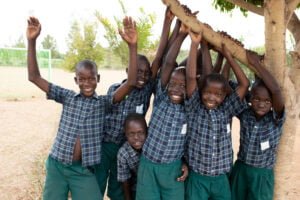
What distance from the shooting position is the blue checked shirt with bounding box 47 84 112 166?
271cm

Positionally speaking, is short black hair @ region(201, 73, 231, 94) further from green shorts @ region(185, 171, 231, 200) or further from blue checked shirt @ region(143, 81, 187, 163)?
green shorts @ region(185, 171, 231, 200)

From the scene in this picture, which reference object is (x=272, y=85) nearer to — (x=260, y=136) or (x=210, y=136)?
(x=260, y=136)

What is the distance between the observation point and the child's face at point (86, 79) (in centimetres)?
267

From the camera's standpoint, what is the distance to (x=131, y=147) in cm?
272

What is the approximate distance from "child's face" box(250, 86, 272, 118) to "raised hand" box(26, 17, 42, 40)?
1.55 metres

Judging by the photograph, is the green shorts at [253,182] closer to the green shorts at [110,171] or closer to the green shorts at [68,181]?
the green shorts at [110,171]

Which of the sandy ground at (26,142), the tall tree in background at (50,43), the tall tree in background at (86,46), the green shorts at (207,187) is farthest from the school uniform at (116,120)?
the tall tree in background at (50,43)

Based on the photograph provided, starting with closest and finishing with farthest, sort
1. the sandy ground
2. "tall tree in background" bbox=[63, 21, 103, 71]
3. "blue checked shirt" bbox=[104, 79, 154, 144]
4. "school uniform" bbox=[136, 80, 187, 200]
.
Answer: "school uniform" bbox=[136, 80, 187, 200] → "blue checked shirt" bbox=[104, 79, 154, 144] → the sandy ground → "tall tree in background" bbox=[63, 21, 103, 71]

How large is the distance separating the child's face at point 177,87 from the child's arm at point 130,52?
0.28 m

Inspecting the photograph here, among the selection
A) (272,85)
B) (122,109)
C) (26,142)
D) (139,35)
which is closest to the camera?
(272,85)

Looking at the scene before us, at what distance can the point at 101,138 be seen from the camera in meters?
2.82

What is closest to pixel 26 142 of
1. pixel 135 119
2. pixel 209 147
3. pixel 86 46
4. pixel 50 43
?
pixel 135 119

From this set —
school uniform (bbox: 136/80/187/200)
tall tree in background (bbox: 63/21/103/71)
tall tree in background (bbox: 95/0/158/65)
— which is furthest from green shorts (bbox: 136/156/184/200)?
tall tree in background (bbox: 63/21/103/71)

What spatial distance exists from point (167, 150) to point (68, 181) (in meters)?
0.80
